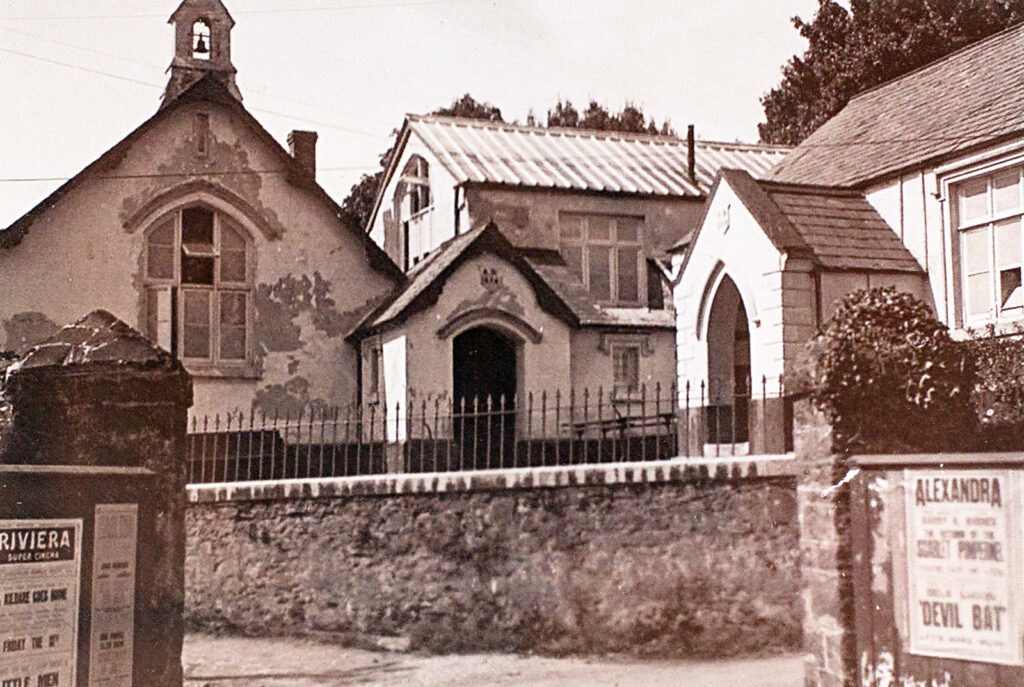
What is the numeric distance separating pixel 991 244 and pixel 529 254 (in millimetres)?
8638

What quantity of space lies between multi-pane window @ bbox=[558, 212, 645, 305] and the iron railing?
2.19 meters

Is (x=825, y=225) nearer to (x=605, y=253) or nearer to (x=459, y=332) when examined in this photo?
(x=459, y=332)

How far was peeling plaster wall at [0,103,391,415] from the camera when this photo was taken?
1641cm

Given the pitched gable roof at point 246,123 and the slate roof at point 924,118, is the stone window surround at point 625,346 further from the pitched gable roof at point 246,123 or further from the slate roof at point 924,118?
the slate roof at point 924,118

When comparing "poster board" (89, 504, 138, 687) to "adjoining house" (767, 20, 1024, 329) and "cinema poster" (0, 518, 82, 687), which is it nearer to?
"cinema poster" (0, 518, 82, 687)

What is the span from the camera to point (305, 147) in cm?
1914

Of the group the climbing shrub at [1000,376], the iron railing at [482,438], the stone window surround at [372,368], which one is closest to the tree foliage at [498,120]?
the stone window surround at [372,368]

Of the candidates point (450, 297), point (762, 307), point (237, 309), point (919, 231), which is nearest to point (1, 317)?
point (237, 309)

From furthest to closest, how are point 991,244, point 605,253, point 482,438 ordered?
point 605,253
point 482,438
point 991,244

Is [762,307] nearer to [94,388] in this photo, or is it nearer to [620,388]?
[620,388]

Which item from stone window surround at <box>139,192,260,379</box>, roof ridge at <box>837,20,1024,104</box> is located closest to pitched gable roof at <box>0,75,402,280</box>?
stone window surround at <box>139,192,260,379</box>

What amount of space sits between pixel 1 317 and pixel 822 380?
12.6 meters

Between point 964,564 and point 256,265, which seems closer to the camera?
point 964,564

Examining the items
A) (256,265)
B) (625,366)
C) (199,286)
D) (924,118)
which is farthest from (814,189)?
(199,286)
